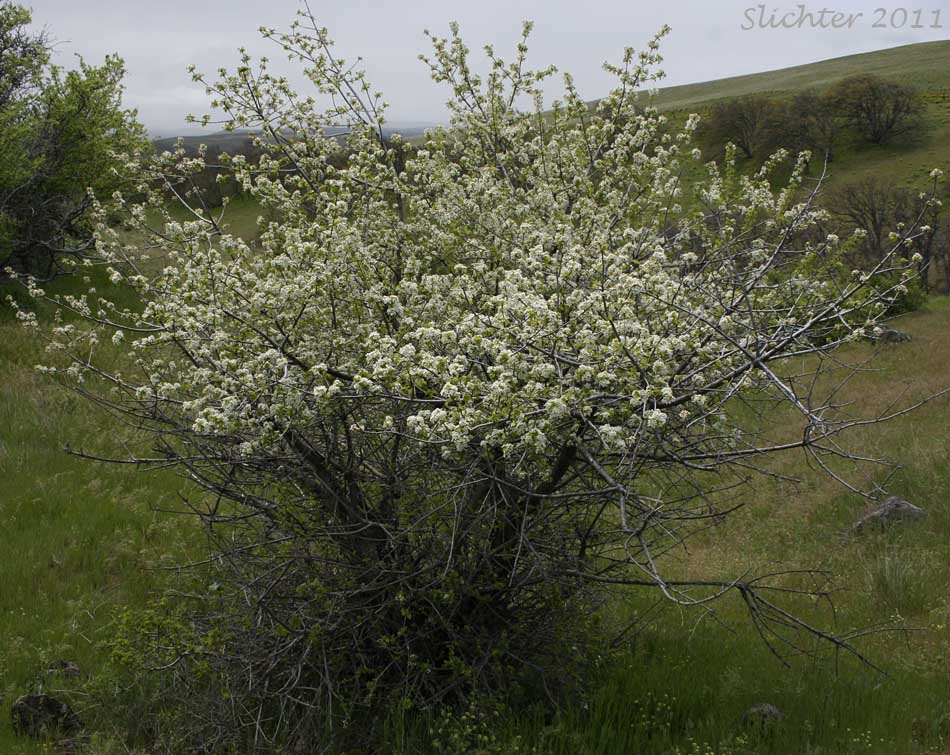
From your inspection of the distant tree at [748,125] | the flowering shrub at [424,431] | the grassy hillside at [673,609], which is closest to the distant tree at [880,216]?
the distant tree at [748,125]

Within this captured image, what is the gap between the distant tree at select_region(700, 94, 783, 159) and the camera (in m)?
65.1

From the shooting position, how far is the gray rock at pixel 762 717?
5641 mm

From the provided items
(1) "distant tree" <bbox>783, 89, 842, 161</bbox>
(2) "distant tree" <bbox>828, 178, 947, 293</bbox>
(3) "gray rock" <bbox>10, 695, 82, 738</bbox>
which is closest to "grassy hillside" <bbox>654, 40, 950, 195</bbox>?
(2) "distant tree" <bbox>828, 178, 947, 293</bbox>

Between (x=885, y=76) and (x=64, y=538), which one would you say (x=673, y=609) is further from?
(x=885, y=76)

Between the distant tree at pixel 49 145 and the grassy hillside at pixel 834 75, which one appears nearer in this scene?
the distant tree at pixel 49 145

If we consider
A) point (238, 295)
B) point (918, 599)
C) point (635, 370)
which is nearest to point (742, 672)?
point (918, 599)

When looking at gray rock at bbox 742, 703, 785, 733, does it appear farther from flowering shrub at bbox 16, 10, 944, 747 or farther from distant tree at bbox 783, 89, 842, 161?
distant tree at bbox 783, 89, 842, 161

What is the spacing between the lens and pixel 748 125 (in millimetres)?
66500

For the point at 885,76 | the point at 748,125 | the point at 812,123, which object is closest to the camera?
the point at 748,125

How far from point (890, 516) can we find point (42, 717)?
940 centimetres

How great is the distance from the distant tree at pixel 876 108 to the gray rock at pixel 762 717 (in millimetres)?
80338

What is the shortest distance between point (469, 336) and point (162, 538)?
18.2ft

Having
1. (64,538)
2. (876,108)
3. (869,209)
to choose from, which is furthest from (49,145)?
(876,108)

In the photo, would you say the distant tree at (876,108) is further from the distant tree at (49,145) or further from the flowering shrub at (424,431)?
the flowering shrub at (424,431)
